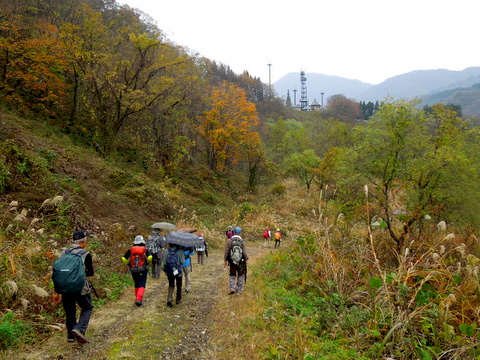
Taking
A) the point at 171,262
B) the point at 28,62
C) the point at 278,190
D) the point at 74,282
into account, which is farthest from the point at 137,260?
the point at 278,190

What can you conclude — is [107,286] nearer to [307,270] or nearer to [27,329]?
[27,329]

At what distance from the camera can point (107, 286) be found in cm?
745

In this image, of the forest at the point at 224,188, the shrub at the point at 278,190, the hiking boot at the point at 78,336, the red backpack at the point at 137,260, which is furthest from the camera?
the shrub at the point at 278,190

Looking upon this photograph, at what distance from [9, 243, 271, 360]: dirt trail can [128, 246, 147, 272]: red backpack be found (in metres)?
0.90

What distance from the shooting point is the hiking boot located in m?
4.56

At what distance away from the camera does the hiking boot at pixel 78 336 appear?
4.56 metres

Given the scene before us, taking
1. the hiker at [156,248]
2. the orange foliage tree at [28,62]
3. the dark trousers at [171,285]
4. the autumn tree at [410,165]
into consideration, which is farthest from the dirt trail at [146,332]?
the orange foliage tree at [28,62]

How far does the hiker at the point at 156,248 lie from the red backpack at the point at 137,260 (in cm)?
231

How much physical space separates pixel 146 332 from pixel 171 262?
1626 mm

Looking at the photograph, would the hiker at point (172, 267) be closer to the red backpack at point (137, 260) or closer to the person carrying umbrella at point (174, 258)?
the person carrying umbrella at point (174, 258)

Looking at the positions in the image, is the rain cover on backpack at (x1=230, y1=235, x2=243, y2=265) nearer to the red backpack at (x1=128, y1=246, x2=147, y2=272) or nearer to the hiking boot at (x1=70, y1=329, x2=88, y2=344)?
the red backpack at (x1=128, y1=246, x2=147, y2=272)

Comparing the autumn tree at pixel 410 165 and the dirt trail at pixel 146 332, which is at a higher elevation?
the autumn tree at pixel 410 165

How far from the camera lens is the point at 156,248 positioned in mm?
8805

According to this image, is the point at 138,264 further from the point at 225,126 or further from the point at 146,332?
the point at 225,126
